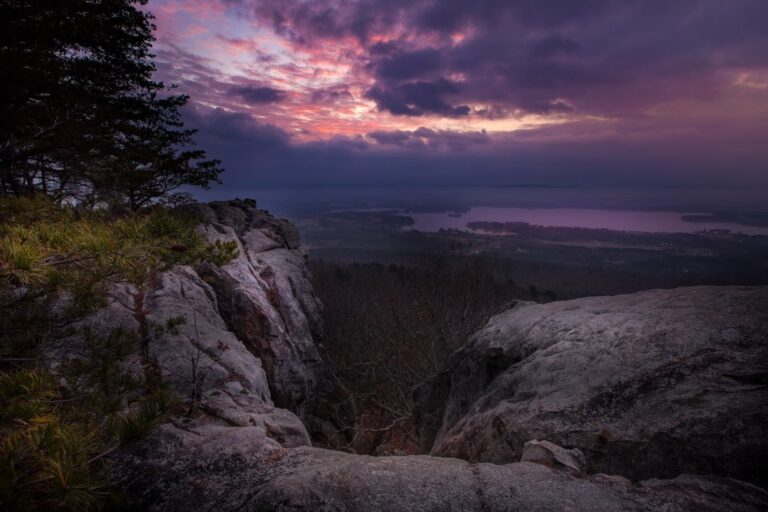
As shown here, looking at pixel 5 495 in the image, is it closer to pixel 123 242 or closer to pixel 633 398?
pixel 123 242

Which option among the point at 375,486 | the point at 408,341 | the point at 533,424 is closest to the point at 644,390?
the point at 533,424

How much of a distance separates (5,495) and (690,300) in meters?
7.94

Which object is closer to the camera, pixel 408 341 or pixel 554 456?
pixel 554 456

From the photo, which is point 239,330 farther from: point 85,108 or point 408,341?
point 408,341

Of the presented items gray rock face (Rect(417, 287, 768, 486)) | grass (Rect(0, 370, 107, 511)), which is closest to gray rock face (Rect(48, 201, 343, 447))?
grass (Rect(0, 370, 107, 511))

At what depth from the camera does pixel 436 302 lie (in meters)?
23.3

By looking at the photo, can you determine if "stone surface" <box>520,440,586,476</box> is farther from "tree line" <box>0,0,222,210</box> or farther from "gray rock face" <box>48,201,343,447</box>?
"tree line" <box>0,0,222,210</box>

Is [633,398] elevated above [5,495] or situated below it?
below

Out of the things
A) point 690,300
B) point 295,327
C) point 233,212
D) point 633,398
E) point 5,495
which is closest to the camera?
point 5,495

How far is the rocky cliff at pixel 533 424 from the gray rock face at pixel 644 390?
0.02m

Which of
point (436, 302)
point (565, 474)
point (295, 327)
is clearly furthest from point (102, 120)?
point (436, 302)

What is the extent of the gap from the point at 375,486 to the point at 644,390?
141 inches

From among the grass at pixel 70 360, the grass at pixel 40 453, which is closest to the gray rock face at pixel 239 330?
the grass at pixel 70 360

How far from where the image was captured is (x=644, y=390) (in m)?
4.12
